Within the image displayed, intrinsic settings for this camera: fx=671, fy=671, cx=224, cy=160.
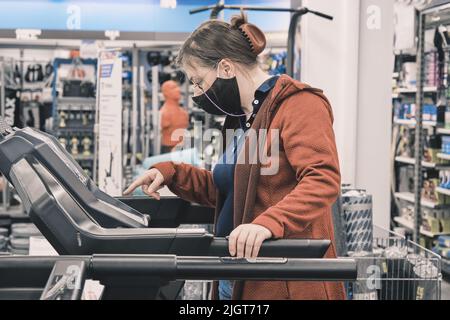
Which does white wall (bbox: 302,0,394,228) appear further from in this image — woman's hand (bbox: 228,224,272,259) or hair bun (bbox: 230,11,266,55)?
woman's hand (bbox: 228,224,272,259)

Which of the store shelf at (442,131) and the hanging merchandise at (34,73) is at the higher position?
the hanging merchandise at (34,73)

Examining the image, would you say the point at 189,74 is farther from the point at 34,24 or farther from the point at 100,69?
the point at 34,24

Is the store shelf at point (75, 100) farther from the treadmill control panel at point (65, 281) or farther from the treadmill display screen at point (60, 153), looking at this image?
the treadmill control panel at point (65, 281)

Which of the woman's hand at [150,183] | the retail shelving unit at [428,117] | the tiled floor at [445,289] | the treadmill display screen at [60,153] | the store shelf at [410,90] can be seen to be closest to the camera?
the treadmill display screen at [60,153]

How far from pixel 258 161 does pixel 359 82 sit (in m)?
2.25

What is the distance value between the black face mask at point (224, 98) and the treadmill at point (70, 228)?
66 cm

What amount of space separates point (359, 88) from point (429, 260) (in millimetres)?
1387

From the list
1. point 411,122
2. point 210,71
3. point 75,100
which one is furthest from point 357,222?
point 75,100

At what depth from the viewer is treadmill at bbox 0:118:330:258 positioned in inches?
60.2

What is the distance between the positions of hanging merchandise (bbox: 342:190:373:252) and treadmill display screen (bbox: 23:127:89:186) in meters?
1.69

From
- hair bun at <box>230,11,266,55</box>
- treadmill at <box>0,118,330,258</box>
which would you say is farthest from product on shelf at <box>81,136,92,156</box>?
treadmill at <box>0,118,330,258</box>

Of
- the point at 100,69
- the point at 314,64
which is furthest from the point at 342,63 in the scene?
the point at 100,69

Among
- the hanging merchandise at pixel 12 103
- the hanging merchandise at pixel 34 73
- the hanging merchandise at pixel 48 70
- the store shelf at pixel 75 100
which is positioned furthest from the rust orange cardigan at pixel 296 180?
the hanging merchandise at pixel 48 70

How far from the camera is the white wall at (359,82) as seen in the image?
401 centimetres
